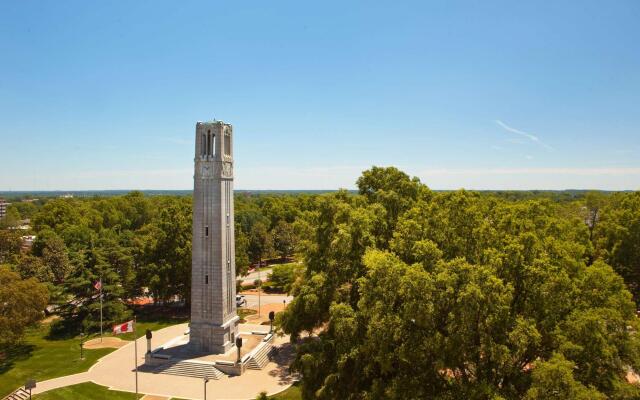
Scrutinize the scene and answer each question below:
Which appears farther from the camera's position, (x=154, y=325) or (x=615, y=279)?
(x=154, y=325)

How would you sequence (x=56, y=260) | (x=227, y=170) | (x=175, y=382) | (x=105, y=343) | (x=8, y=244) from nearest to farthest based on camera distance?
(x=175, y=382) < (x=227, y=170) < (x=105, y=343) < (x=56, y=260) < (x=8, y=244)

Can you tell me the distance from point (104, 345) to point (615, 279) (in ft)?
127

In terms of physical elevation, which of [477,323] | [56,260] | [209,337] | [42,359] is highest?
[477,323]

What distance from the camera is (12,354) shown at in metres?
35.4

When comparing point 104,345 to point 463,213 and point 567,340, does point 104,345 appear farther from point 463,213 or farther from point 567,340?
point 567,340

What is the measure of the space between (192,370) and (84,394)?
714 cm

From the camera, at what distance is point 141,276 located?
46.4m

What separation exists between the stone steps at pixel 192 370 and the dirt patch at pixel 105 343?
8065 millimetres

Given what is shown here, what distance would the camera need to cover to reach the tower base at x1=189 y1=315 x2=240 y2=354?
3400 centimetres

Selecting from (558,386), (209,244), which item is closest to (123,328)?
(209,244)

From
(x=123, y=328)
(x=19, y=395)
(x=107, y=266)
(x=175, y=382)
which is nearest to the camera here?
(x=19, y=395)

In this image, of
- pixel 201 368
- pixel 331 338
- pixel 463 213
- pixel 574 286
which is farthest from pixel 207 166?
pixel 574 286

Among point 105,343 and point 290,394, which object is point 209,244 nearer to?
point 290,394

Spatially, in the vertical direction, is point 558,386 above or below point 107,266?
above
